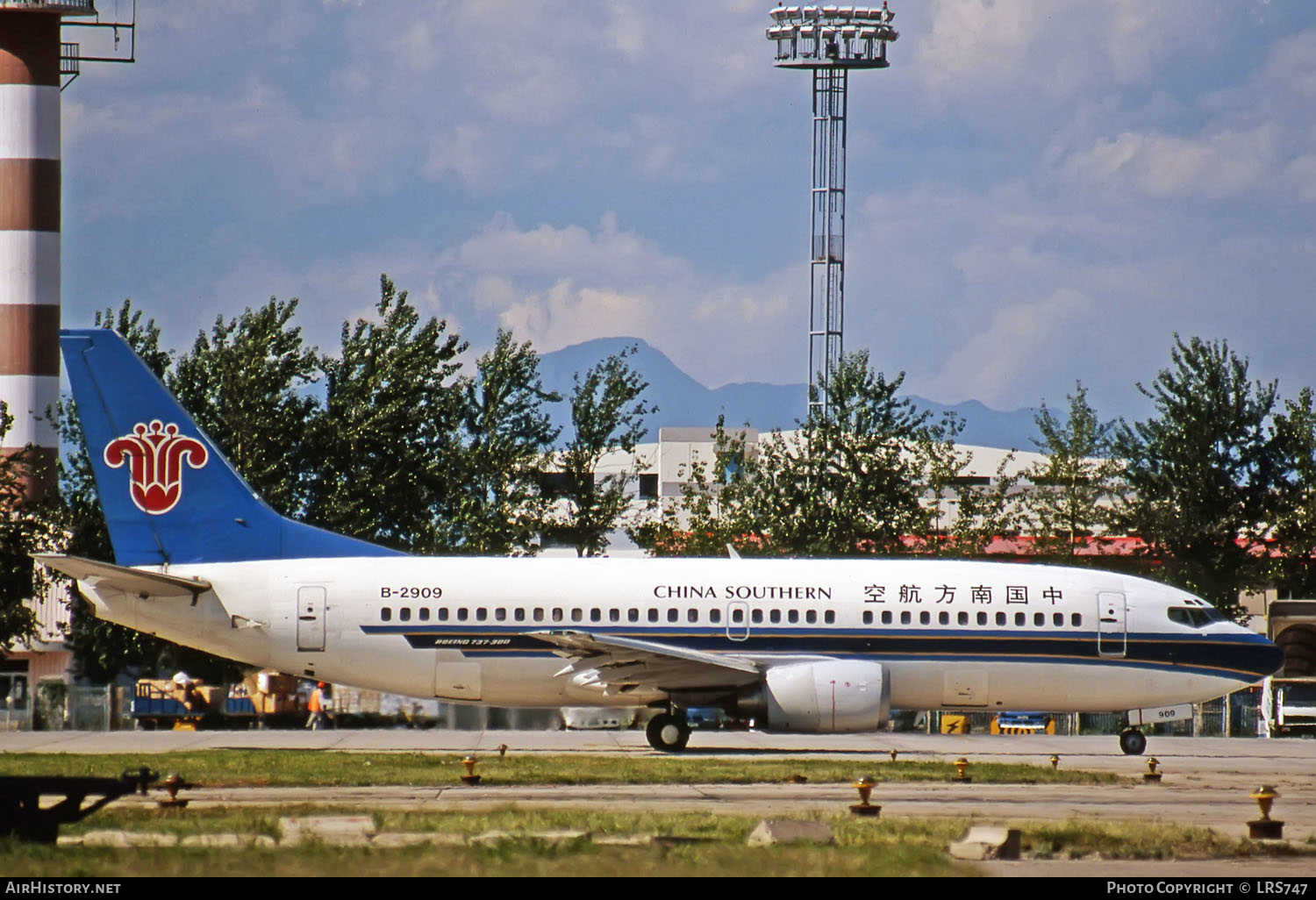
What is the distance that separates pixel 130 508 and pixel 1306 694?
30746 millimetres

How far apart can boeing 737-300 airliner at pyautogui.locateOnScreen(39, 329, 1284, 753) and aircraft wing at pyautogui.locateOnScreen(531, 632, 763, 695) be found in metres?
0.06

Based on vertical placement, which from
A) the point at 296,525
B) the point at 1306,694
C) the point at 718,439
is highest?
the point at 718,439

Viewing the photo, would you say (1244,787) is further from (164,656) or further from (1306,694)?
(164,656)

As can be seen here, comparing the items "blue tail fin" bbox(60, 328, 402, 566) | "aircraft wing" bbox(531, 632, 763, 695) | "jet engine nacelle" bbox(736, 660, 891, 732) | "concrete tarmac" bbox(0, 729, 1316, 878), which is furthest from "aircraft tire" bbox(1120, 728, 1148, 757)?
"blue tail fin" bbox(60, 328, 402, 566)

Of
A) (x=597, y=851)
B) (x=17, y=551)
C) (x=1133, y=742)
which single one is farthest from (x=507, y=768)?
(x=17, y=551)

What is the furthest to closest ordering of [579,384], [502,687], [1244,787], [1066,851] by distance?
1. [579,384]
2. [502,687]
3. [1244,787]
4. [1066,851]

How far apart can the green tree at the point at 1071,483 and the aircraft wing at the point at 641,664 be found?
2791 centimetres

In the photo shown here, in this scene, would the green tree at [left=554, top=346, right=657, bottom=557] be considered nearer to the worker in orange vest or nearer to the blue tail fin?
the worker in orange vest

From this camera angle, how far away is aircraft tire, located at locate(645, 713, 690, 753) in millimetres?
29781

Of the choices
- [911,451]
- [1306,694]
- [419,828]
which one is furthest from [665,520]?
[419,828]

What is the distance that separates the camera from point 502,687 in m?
30.0

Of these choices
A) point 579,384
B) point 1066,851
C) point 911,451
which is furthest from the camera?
point 579,384

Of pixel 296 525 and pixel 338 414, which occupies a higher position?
pixel 338 414

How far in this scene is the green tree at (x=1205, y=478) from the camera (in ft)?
170
